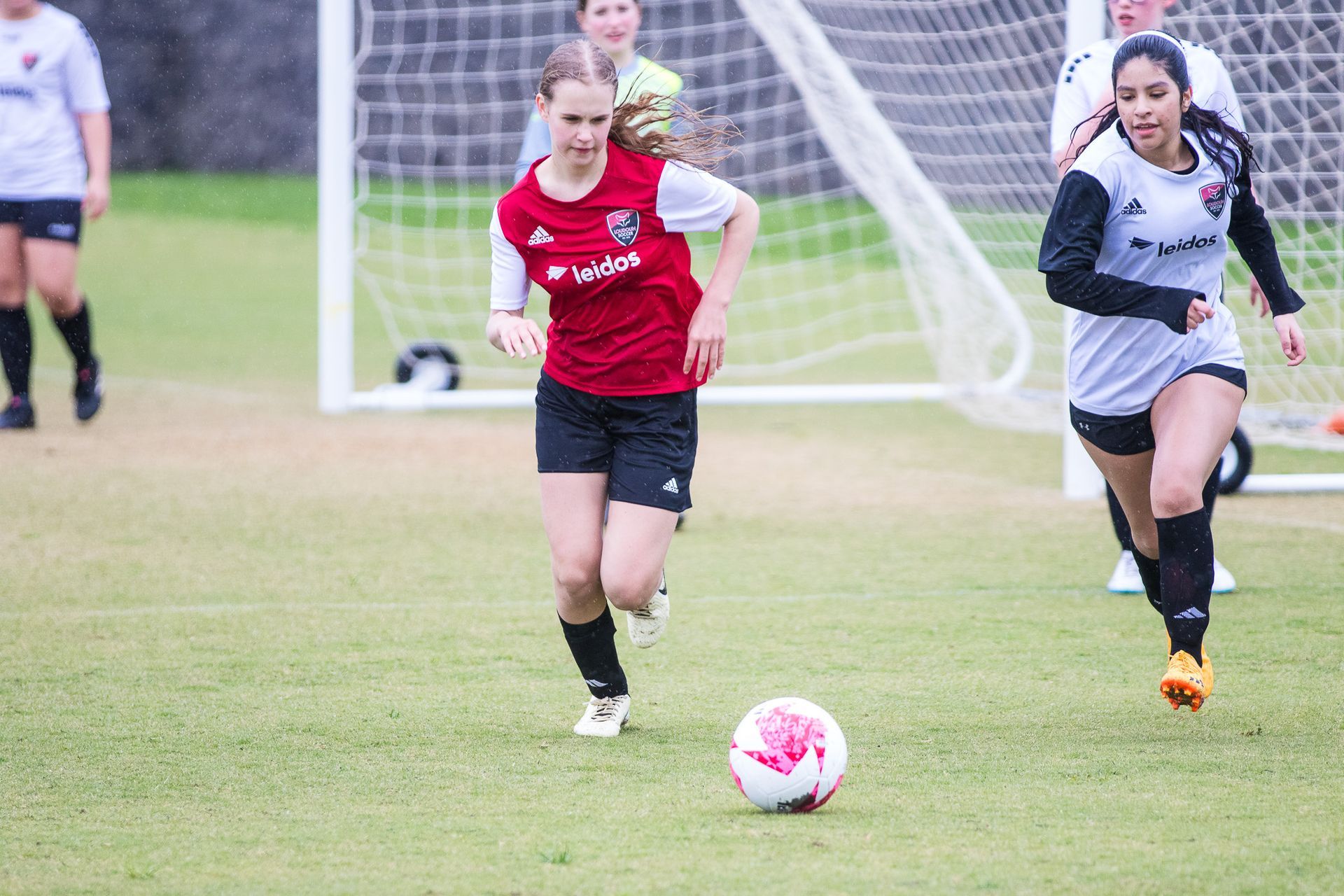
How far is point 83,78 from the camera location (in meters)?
8.88

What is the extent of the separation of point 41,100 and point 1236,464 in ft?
21.6

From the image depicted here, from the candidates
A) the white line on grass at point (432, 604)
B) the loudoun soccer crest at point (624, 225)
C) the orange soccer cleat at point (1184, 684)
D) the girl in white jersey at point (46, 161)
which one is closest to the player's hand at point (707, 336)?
the loudoun soccer crest at point (624, 225)

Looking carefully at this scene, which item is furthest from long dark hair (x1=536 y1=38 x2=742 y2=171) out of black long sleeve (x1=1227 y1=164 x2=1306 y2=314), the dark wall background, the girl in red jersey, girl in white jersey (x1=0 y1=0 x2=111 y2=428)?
the dark wall background

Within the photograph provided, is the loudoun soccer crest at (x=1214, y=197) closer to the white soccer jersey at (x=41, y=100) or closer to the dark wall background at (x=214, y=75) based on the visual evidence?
the white soccer jersey at (x=41, y=100)

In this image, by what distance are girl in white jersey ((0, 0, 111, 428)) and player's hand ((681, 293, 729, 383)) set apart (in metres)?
5.73

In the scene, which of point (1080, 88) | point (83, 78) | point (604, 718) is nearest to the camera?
point (604, 718)

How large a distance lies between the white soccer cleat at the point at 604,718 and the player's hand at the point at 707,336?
89 centimetres

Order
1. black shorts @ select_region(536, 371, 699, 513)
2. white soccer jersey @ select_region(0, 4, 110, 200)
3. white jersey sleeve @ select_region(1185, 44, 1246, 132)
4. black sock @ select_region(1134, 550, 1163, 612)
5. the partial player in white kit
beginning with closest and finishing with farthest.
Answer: black shorts @ select_region(536, 371, 699, 513) < black sock @ select_region(1134, 550, 1163, 612) < white jersey sleeve @ select_region(1185, 44, 1246, 132) < the partial player in white kit < white soccer jersey @ select_region(0, 4, 110, 200)

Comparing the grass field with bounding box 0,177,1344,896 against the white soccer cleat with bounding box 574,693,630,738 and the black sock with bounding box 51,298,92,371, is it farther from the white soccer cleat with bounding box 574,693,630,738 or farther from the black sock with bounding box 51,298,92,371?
the black sock with bounding box 51,298,92,371

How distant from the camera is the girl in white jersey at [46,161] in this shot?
8766 mm

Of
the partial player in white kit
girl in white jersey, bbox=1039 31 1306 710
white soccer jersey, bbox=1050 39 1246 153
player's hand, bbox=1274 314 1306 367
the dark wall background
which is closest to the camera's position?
girl in white jersey, bbox=1039 31 1306 710

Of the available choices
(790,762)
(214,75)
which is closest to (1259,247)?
(790,762)

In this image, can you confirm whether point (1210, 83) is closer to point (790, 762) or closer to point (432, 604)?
point (790, 762)

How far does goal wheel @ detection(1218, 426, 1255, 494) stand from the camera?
743cm
